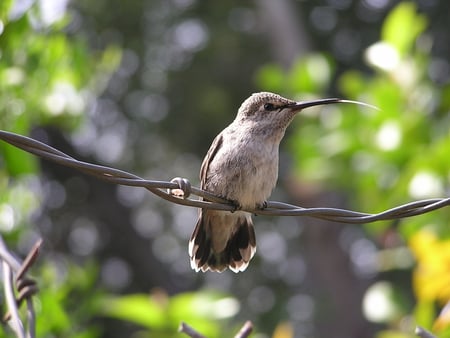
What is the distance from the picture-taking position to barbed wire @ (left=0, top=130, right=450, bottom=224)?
2.62m

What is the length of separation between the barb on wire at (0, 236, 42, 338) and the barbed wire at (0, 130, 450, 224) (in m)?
0.37

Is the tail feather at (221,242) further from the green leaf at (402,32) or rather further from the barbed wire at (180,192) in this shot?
the green leaf at (402,32)

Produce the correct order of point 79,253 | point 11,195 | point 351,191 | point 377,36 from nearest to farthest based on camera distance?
point 11,195
point 351,191
point 377,36
point 79,253

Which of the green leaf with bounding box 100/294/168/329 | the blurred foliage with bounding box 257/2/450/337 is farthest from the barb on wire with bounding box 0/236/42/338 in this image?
the blurred foliage with bounding box 257/2/450/337

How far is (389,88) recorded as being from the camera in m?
6.11

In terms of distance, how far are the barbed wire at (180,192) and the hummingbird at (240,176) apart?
79 cm

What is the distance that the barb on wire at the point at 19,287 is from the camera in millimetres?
2758

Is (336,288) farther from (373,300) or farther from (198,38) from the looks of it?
(373,300)

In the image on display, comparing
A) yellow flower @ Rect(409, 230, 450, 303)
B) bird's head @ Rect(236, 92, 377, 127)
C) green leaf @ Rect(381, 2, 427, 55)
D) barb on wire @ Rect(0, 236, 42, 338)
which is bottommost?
barb on wire @ Rect(0, 236, 42, 338)

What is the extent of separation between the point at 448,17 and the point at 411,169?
9023 millimetres

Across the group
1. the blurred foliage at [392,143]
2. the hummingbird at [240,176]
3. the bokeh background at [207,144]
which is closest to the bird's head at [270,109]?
the hummingbird at [240,176]

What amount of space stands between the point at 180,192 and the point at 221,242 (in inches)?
63.4

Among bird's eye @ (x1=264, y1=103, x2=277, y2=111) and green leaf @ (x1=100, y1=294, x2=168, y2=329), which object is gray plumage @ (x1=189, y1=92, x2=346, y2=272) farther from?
green leaf @ (x1=100, y1=294, x2=168, y2=329)

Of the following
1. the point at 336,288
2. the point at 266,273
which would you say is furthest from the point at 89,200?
the point at 336,288
